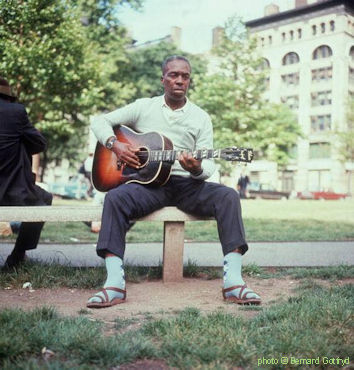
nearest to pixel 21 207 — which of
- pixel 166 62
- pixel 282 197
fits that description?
pixel 166 62

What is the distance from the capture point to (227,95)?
35.0 metres

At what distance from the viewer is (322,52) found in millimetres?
52656

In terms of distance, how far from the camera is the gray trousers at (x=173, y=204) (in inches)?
152

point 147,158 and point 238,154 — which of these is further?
point 147,158

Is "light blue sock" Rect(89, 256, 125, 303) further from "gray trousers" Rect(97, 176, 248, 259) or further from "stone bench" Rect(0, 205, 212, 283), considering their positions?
"stone bench" Rect(0, 205, 212, 283)

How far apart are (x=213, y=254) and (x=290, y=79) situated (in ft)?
178

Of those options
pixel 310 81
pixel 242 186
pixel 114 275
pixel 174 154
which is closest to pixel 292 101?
pixel 310 81

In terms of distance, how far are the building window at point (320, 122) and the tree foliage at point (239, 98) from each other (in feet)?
66.2

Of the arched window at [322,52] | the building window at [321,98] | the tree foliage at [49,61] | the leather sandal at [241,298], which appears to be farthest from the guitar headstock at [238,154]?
the building window at [321,98]

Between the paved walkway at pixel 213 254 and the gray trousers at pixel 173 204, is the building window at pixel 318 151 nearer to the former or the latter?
the paved walkway at pixel 213 254

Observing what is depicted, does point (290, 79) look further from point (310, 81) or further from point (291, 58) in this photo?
point (310, 81)

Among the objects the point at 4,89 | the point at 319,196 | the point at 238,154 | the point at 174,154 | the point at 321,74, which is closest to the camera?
the point at 238,154

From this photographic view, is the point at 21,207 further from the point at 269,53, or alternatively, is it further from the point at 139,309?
the point at 269,53

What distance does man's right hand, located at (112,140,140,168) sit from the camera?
14.2 ft
